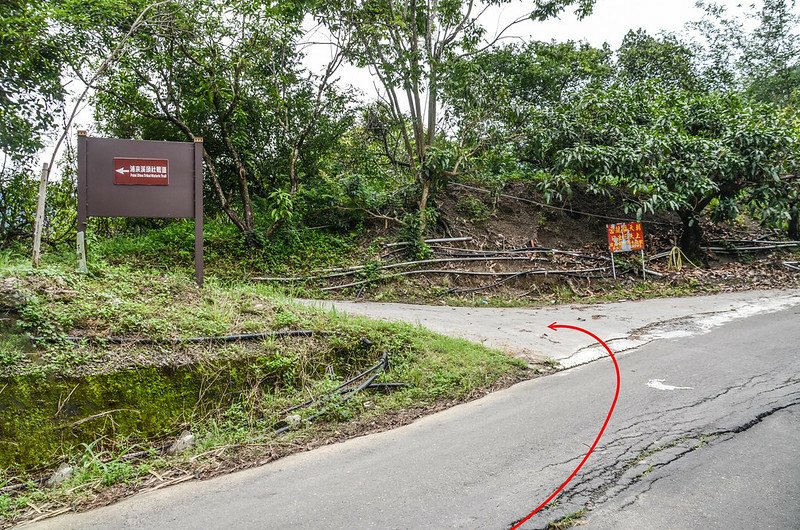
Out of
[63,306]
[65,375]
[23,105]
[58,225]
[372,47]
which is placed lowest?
[65,375]

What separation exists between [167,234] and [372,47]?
231 inches

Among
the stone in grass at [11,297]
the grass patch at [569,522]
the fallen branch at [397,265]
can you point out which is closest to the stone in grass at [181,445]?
the stone in grass at [11,297]

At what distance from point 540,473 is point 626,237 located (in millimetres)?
8289

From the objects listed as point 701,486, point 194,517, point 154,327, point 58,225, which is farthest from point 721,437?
point 58,225

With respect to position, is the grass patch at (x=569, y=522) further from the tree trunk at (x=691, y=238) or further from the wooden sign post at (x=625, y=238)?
the tree trunk at (x=691, y=238)

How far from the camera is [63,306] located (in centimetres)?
429

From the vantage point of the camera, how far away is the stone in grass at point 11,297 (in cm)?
397

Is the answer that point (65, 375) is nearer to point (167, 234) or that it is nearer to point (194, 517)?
point (194, 517)

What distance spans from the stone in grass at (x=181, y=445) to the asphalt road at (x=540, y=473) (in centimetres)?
56

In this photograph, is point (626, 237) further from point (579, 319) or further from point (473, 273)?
point (579, 319)

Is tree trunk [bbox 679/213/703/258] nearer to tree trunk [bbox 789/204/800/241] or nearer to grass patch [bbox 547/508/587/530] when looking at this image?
tree trunk [bbox 789/204/800/241]

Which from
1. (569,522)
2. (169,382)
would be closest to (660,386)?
(569,522)

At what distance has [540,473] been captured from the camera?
2.87m

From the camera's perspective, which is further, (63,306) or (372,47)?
(372,47)
